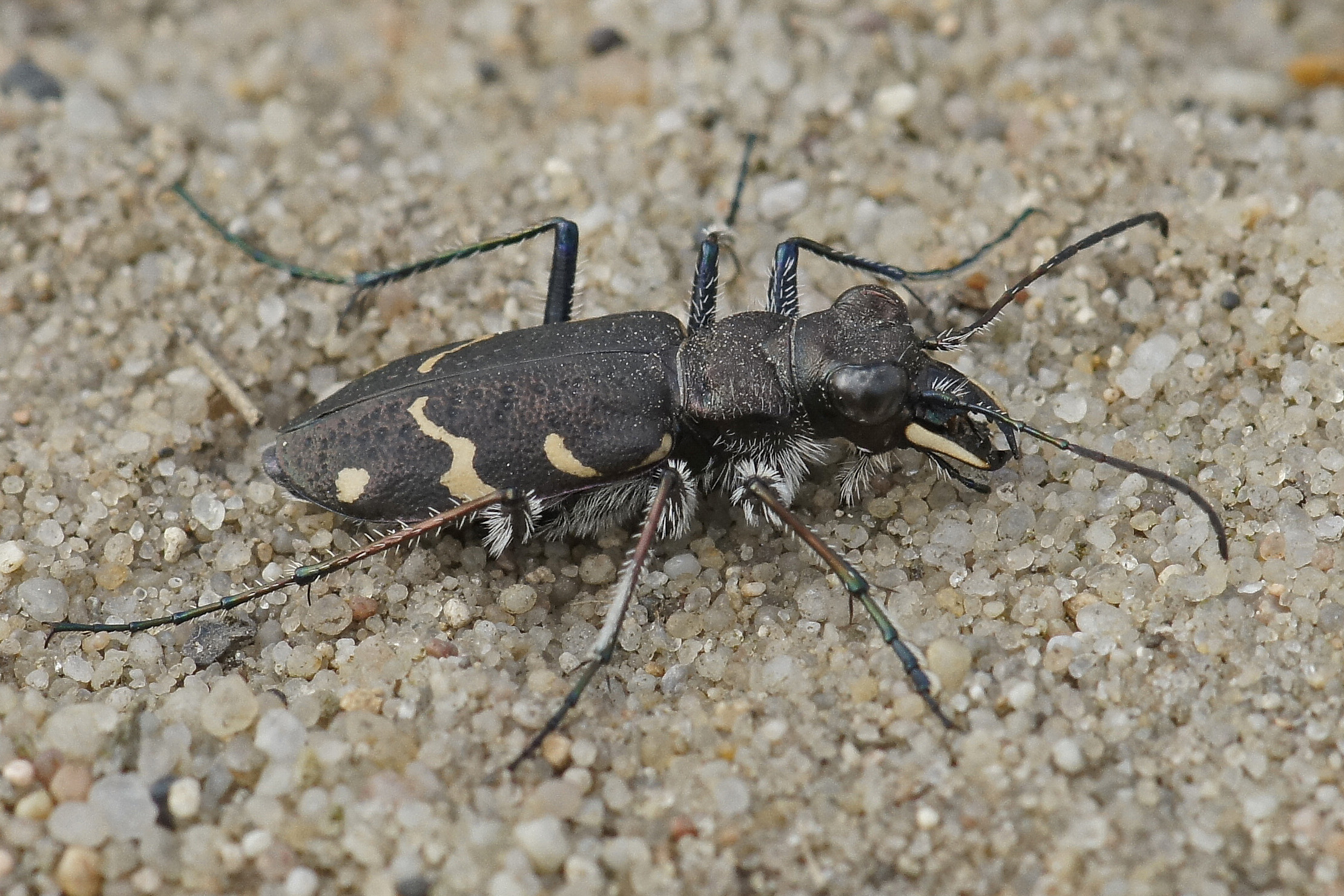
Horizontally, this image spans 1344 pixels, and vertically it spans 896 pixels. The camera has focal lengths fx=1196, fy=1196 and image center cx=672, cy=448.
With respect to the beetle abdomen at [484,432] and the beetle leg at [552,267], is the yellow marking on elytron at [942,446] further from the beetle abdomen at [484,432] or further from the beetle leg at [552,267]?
the beetle leg at [552,267]

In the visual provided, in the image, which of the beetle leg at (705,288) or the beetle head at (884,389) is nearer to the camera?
the beetle head at (884,389)

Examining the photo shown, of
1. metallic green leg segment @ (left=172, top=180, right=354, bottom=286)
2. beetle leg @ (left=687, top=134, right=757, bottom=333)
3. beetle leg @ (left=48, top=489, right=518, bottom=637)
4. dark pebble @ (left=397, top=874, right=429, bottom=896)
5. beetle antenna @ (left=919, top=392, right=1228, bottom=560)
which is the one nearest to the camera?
dark pebble @ (left=397, top=874, right=429, bottom=896)

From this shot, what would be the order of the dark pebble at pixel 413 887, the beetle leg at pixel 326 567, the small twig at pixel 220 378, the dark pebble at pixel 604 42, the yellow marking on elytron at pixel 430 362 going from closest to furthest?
1. the dark pebble at pixel 413 887
2. the beetle leg at pixel 326 567
3. the yellow marking on elytron at pixel 430 362
4. the small twig at pixel 220 378
5. the dark pebble at pixel 604 42

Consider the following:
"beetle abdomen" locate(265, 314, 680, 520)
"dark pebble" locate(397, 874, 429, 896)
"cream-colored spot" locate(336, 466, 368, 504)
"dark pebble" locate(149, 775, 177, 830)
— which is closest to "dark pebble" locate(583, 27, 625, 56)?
"beetle abdomen" locate(265, 314, 680, 520)

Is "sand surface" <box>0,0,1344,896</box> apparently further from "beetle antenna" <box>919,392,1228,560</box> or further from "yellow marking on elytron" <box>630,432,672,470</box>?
"yellow marking on elytron" <box>630,432,672,470</box>

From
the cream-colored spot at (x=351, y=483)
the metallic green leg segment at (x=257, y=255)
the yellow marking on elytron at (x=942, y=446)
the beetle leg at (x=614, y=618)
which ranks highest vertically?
the metallic green leg segment at (x=257, y=255)

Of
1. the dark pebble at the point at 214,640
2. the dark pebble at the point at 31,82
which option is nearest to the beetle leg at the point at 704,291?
the dark pebble at the point at 214,640

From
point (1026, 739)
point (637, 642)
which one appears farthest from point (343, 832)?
point (1026, 739)

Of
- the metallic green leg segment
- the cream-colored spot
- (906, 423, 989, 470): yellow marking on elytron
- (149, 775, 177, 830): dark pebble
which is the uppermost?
the metallic green leg segment
